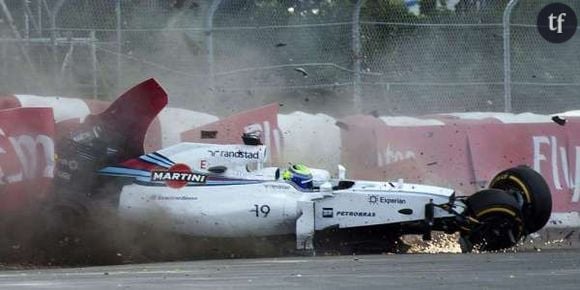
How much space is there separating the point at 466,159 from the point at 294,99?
2.64m

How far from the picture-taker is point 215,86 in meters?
16.3

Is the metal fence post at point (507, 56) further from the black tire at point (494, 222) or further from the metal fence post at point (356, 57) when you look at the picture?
the black tire at point (494, 222)

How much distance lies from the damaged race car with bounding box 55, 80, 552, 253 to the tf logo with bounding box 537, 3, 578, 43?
4.41m

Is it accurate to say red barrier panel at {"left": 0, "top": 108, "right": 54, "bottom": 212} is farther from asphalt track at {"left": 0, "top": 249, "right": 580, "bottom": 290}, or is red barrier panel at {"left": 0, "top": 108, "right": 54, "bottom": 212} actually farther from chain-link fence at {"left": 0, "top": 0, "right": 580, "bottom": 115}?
chain-link fence at {"left": 0, "top": 0, "right": 580, "bottom": 115}

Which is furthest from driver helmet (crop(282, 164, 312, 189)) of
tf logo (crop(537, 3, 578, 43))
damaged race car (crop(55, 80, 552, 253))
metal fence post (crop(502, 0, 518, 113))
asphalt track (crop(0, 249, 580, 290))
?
tf logo (crop(537, 3, 578, 43))

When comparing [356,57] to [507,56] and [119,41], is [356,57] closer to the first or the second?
[507,56]

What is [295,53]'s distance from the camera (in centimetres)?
1636

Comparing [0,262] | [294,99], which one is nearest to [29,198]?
[0,262]

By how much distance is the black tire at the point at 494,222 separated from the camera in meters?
13.0

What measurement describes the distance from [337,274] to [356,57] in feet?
20.7

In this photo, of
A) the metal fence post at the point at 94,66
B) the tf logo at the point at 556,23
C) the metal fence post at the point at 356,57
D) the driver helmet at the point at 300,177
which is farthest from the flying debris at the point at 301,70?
the tf logo at the point at 556,23

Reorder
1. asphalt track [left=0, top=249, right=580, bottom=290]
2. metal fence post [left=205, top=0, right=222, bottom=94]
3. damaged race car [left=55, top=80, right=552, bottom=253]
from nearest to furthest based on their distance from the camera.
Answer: asphalt track [left=0, top=249, right=580, bottom=290] → damaged race car [left=55, top=80, right=552, bottom=253] → metal fence post [left=205, top=0, right=222, bottom=94]

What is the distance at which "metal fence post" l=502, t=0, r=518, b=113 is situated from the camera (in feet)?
54.1

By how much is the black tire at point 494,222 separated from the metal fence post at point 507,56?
3891 millimetres
